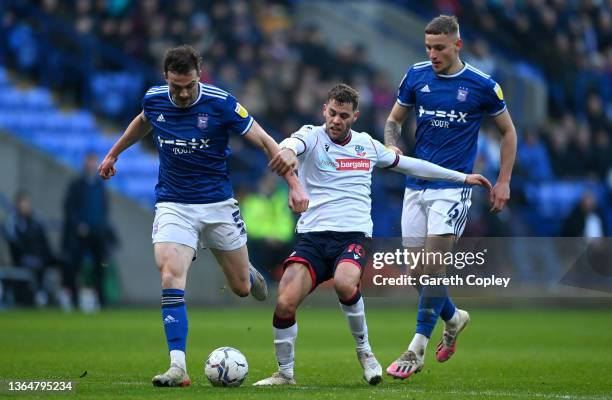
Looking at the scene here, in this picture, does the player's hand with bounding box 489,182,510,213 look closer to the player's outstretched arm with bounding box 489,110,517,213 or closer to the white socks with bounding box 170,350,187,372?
the player's outstretched arm with bounding box 489,110,517,213

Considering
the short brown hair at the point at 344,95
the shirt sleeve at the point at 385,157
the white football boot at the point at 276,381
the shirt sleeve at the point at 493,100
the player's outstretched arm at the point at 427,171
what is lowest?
the white football boot at the point at 276,381

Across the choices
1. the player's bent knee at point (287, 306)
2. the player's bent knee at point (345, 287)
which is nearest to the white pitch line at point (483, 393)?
the player's bent knee at point (287, 306)

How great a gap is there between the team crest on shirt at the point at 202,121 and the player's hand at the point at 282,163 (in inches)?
31.0

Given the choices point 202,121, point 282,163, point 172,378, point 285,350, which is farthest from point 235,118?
point 172,378

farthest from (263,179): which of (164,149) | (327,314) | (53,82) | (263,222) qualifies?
(164,149)

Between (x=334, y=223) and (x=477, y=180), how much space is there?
4.07ft

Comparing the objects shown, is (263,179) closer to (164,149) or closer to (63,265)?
(63,265)

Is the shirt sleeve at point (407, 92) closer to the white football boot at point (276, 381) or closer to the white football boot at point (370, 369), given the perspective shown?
the white football boot at point (370, 369)

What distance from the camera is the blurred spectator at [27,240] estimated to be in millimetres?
20781

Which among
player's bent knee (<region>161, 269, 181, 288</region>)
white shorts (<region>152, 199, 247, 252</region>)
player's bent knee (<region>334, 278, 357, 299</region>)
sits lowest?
player's bent knee (<region>334, 278, 357, 299</region>)

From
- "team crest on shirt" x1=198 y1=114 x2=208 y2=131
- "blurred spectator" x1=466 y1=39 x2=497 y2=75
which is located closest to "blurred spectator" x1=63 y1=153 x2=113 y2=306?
"blurred spectator" x1=466 y1=39 x2=497 y2=75

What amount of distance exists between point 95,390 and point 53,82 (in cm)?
1601

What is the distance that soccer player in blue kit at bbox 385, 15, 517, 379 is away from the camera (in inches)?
Result: 419

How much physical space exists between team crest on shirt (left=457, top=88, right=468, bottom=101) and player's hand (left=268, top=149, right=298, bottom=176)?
2.01m
